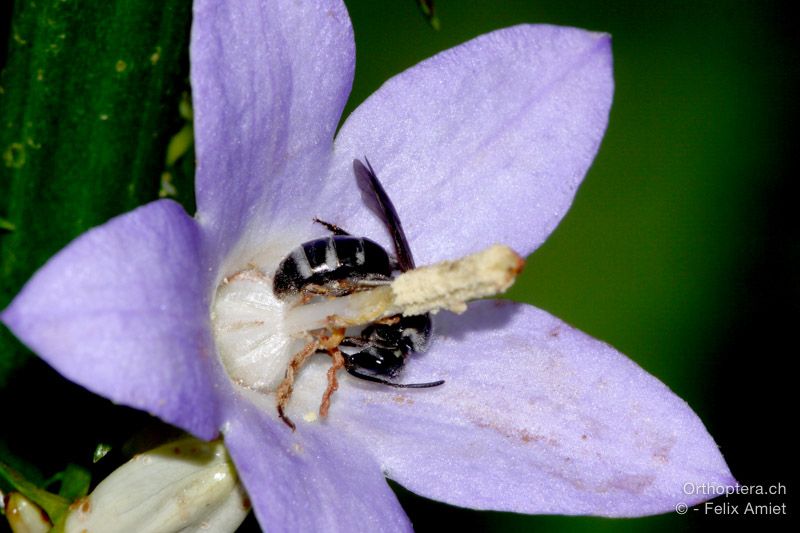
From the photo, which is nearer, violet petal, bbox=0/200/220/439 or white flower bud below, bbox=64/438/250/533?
violet petal, bbox=0/200/220/439

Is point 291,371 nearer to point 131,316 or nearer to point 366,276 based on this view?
point 366,276

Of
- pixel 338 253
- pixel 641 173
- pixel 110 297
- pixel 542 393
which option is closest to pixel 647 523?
pixel 641 173

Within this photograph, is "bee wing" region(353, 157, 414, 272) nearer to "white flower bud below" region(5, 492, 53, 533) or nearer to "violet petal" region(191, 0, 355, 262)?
"violet petal" region(191, 0, 355, 262)

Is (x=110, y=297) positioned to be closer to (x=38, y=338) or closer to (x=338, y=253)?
(x=38, y=338)

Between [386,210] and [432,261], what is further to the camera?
[432,261]

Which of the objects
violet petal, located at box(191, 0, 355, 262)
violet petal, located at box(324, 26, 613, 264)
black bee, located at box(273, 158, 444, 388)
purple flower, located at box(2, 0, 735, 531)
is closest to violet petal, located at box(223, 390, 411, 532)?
purple flower, located at box(2, 0, 735, 531)

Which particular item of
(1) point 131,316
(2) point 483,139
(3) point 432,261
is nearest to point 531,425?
(3) point 432,261

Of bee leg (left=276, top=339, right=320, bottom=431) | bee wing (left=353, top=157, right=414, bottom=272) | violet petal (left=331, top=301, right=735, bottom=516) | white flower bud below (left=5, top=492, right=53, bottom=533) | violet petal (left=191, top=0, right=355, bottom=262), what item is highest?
violet petal (left=191, top=0, right=355, bottom=262)
